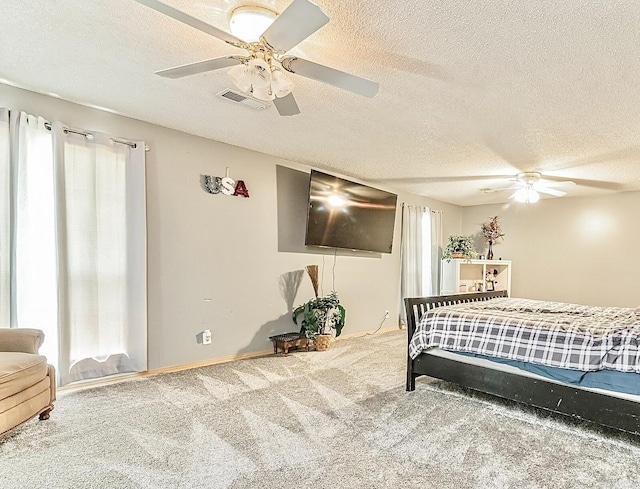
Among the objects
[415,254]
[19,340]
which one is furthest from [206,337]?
[415,254]

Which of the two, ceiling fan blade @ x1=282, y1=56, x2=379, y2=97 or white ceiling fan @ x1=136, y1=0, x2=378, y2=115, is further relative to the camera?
ceiling fan blade @ x1=282, y1=56, x2=379, y2=97

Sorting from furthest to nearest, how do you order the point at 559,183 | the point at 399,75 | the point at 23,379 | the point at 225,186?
the point at 559,183, the point at 225,186, the point at 399,75, the point at 23,379

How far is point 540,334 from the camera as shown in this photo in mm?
2598

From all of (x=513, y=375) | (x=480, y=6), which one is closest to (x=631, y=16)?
(x=480, y=6)

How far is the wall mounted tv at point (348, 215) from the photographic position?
465 cm

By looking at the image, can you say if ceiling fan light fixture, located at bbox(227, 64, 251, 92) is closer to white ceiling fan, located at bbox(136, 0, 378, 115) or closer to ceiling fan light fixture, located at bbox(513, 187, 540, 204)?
white ceiling fan, located at bbox(136, 0, 378, 115)

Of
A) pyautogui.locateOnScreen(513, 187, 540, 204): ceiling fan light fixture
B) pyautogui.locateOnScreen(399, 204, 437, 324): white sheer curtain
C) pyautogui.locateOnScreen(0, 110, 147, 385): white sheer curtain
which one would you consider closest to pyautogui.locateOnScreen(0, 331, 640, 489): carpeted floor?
pyautogui.locateOnScreen(0, 110, 147, 385): white sheer curtain

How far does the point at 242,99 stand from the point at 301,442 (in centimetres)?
240

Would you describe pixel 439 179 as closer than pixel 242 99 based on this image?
No

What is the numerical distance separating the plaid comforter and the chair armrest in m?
2.73

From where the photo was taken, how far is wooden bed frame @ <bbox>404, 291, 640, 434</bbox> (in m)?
2.26

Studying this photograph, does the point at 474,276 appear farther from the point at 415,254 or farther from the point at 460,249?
the point at 415,254

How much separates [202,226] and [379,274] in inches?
120

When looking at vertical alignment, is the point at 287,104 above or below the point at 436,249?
above
